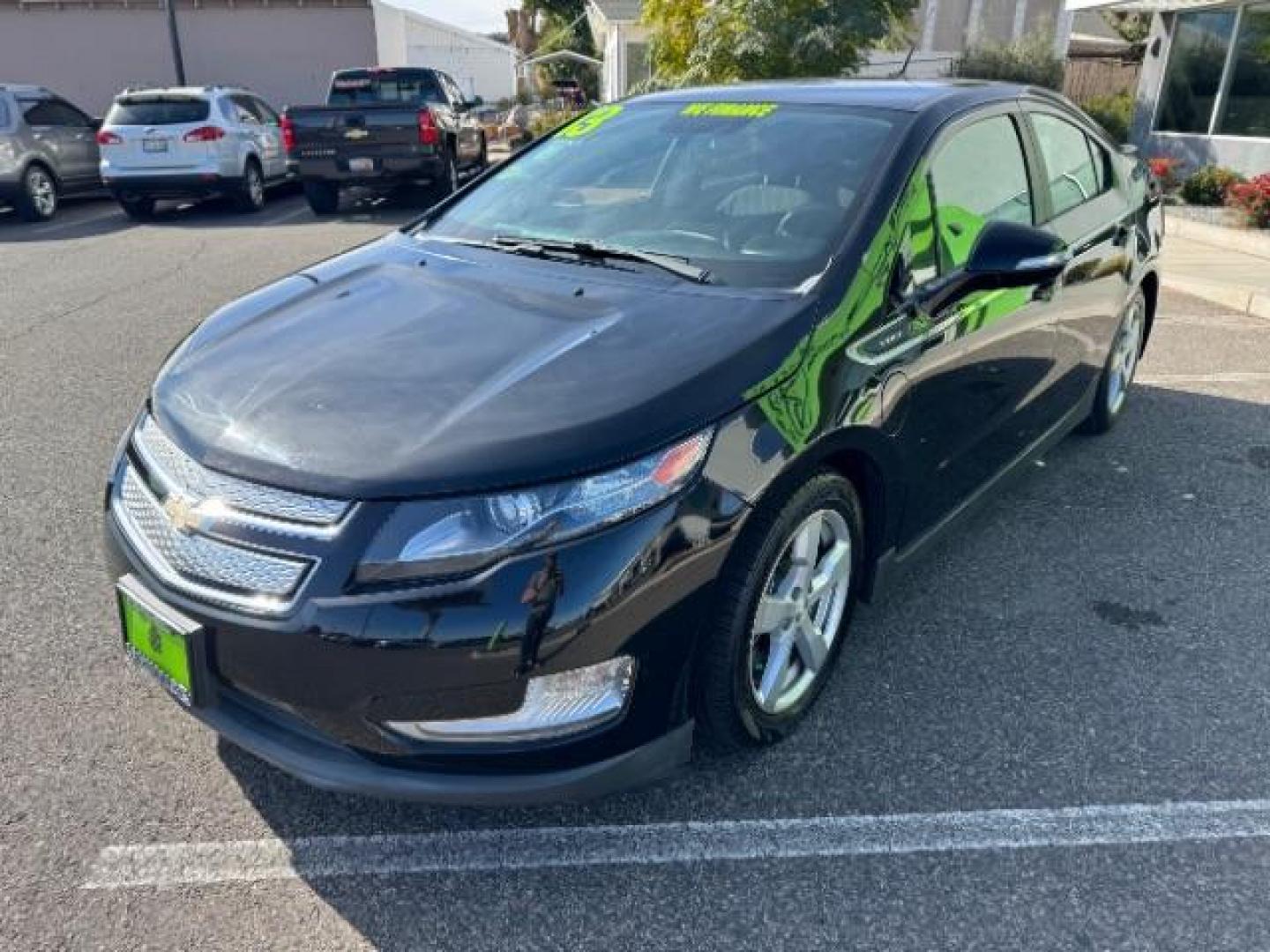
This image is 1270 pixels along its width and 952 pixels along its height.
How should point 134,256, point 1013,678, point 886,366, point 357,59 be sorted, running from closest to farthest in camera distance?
1. point 886,366
2. point 1013,678
3. point 134,256
4. point 357,59

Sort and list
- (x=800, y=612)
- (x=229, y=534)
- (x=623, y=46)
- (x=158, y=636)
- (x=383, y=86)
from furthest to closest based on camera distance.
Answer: (x=623, y=46), (x=383, y=86), (x=800, y=612), (x=158, y=636), (x=229, y=534)

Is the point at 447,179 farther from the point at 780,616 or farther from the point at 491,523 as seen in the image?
the point at 491,523

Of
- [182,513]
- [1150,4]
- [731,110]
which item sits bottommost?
[182,513]

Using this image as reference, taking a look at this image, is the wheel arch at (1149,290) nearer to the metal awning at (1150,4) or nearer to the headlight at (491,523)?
the headlight at (491,523)

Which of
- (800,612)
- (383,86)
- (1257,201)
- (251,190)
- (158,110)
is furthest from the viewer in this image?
(383,86)

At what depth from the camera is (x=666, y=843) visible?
92.8 inches

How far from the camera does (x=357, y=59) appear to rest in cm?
2545

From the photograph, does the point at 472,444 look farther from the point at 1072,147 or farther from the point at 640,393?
the point at 1072,147

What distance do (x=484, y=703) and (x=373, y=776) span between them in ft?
0.95

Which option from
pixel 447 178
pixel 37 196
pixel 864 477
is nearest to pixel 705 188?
pixel 864 477

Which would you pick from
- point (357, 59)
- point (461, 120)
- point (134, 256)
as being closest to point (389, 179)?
point (461, 120)

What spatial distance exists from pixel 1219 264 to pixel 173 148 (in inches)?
472

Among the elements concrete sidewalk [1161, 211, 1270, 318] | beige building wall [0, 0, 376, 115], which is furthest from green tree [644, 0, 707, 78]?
Answer: beige building wall [0, 0, 376, 115]

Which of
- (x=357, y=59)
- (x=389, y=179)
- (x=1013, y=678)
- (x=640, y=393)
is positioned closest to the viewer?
(x=640, y=393)
